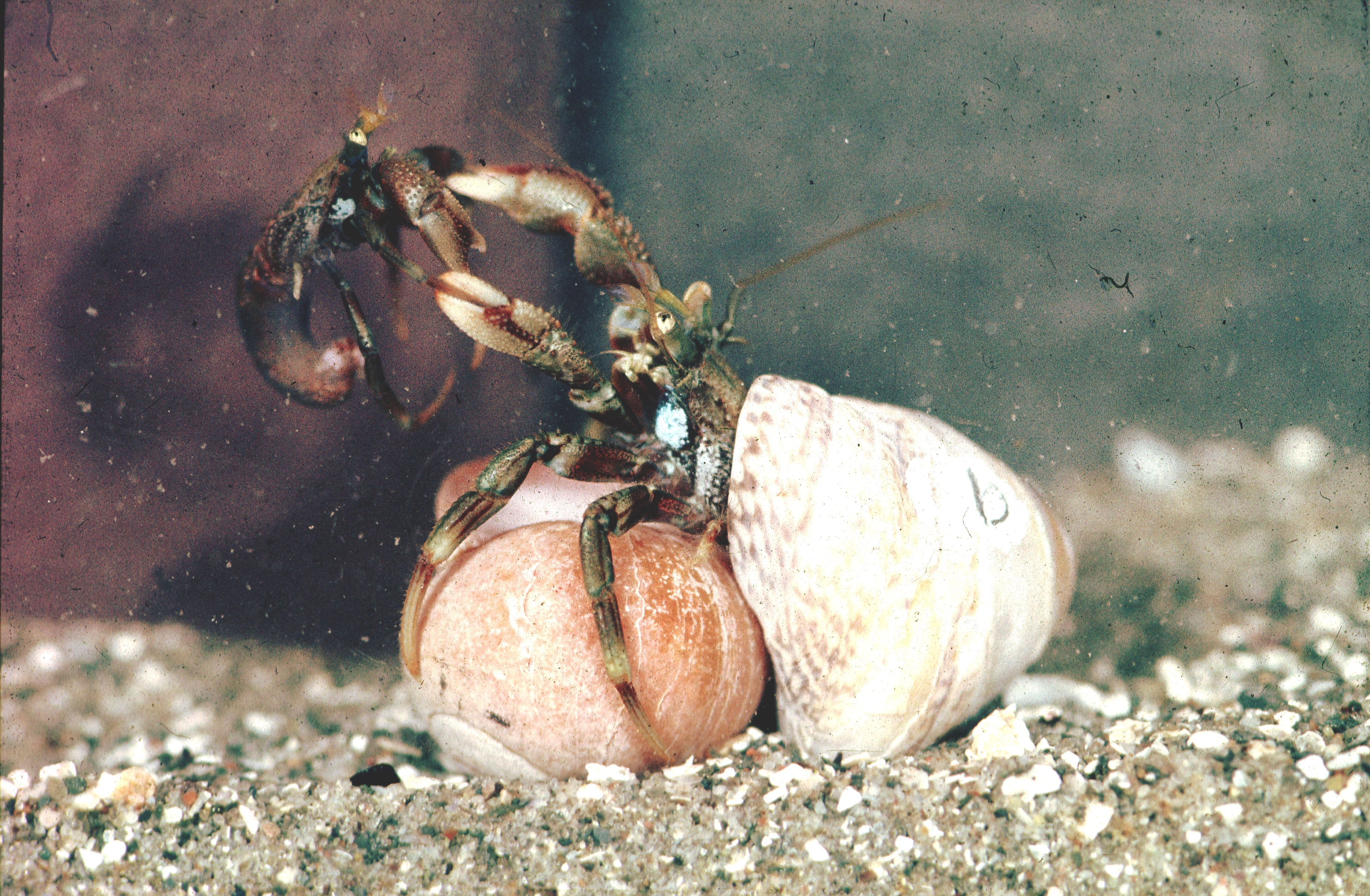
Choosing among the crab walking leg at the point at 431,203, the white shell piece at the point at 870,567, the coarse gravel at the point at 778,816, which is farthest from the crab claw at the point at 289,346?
the white shell piece at the point at 870,567

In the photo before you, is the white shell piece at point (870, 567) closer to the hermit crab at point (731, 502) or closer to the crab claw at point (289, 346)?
the hermit crab at point (731, 502)

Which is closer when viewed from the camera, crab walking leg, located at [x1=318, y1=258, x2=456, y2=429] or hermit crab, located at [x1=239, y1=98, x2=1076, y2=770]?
hermit crab, located at [x1=239, y1=98, x2=1076, y2=770]

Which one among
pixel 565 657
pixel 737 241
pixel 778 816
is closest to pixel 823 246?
pixel 737 241

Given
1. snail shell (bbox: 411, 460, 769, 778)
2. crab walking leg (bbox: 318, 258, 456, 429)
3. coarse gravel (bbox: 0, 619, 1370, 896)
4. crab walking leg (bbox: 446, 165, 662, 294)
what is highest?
crab walking leg (bbox: 446, 165, 662, 294)

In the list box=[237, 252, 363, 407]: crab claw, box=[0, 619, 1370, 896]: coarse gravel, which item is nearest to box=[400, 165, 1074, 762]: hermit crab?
box=[0, 619, 1370, 896]: coarse gravel

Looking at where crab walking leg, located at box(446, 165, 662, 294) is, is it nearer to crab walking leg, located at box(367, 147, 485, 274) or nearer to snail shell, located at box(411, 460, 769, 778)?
crab walking leg, located at box(367, 147, 485, 274)

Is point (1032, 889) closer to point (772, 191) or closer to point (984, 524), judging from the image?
point (984, 524)

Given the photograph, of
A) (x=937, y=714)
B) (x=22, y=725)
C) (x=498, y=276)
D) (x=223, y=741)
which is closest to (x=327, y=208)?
(x=498, y=276)

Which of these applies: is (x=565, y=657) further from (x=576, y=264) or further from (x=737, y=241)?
(x=737, y=241)
